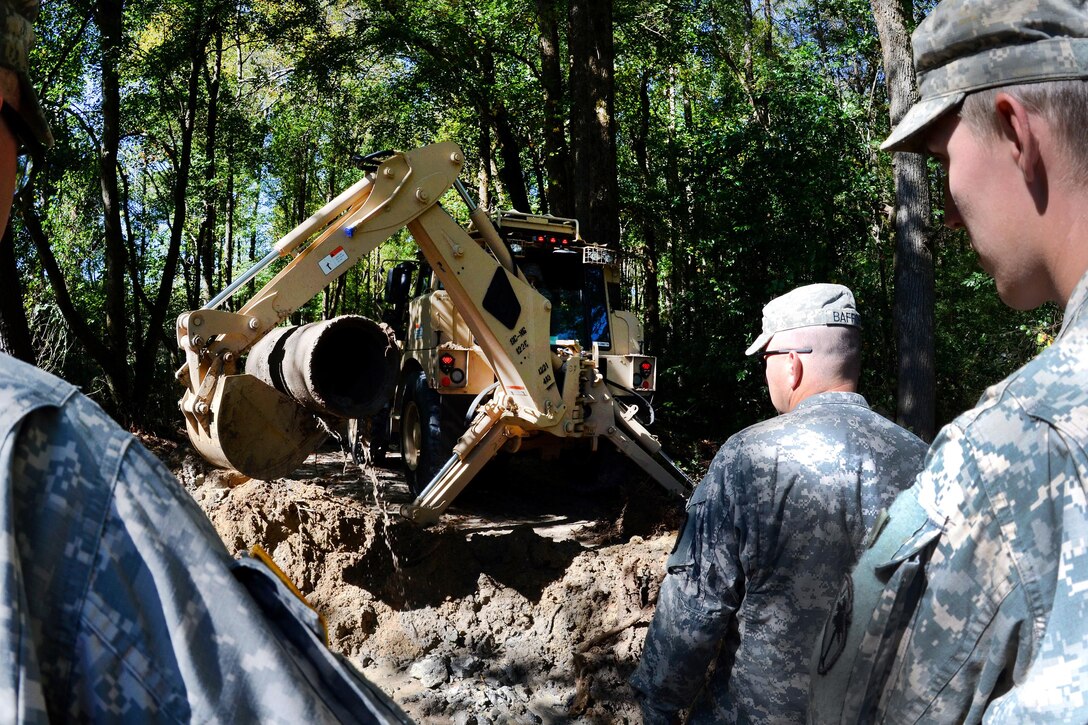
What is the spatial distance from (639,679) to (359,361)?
318cm

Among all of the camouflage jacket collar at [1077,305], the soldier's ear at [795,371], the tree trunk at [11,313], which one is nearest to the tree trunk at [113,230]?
the tree trunk at [11,313]

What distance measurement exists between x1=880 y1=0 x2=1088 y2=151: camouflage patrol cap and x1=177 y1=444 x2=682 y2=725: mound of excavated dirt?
4552mm

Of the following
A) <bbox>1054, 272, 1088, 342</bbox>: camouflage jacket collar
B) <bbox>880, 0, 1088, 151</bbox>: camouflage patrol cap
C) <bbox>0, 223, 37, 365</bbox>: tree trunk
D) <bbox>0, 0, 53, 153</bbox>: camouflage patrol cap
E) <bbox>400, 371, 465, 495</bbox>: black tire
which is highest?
<bbox>0, 223, 37, 365</bbox>: tree trunk

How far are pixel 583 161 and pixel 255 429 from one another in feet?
23.7

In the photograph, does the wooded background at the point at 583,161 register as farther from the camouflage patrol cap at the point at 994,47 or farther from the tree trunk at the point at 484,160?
the camouflage patrol cap at the point at 994,47

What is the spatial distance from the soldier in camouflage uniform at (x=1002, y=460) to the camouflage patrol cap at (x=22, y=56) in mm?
1064

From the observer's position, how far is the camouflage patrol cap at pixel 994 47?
3.58 feet

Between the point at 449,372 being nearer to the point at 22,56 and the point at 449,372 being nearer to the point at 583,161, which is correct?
the point at 583,161

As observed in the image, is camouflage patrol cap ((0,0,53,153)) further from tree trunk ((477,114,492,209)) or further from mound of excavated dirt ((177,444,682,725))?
tree trunk ((477,114,492,209))

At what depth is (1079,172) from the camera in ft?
3.56

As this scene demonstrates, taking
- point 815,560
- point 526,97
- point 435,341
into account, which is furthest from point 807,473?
point 526,97

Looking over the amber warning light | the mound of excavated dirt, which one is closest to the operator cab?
the amber warning light

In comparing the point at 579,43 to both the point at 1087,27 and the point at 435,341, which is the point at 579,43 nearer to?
the point at 435,341

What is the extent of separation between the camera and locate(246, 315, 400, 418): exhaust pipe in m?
5.01
